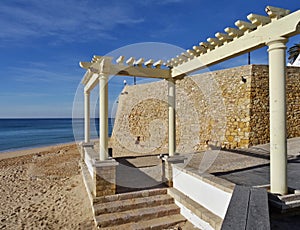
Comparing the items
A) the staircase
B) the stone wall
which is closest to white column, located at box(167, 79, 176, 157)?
the staircase

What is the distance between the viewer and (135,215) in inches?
152

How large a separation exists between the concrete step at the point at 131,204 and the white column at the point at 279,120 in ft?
6.78

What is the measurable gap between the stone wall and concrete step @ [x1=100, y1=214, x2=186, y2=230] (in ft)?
21.7

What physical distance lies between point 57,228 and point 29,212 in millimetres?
1134

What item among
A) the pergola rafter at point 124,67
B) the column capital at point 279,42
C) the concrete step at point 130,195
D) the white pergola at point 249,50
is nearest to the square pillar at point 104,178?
the concrete step at point 130,195

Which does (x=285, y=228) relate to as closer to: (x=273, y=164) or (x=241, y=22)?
(x=273, y=164)

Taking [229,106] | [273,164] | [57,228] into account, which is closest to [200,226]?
[273,164]

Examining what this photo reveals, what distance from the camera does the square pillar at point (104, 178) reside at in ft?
13.5

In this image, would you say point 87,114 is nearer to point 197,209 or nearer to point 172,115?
point 172,115

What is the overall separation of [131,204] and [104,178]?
692 millimetres

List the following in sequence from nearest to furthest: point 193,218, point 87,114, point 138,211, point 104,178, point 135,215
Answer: point 193,218, point 135,215, point 138,211, point 104,178, point 87,114

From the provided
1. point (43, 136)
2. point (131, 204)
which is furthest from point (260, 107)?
point (43, 136)

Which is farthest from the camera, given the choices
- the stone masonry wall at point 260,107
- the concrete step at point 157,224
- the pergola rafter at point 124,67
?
the stone masonry wall at point 260,107

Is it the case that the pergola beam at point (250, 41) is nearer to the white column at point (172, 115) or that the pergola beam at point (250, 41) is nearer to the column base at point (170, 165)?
the white column at point (172, 115)
